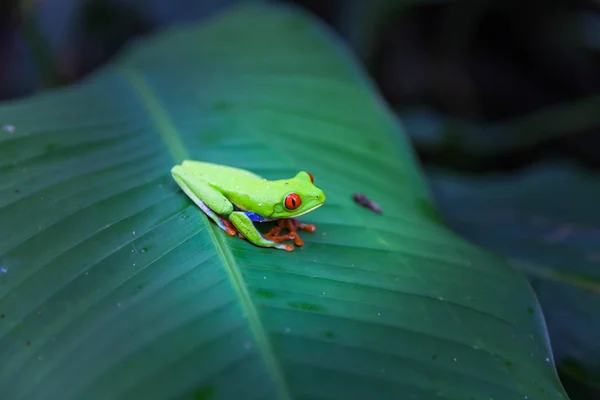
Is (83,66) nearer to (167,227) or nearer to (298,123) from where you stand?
(298,123)

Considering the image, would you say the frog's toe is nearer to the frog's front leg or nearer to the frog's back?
the frog's front leg

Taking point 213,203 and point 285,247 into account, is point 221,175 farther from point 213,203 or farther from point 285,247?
point 285,247

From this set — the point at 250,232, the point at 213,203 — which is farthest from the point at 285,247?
the point at 213,203

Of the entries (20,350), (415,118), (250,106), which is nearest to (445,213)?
(415,118)

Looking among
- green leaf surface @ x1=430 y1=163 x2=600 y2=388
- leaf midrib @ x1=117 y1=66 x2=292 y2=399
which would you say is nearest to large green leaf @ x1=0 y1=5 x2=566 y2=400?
leaf midrib @ x1=117 y1=66 x2=292 y2=399

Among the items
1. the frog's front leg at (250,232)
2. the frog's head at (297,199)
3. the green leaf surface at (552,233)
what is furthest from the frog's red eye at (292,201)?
the green leaf surface at (552,233)

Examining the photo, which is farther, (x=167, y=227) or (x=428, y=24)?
(x=428, y=24)
